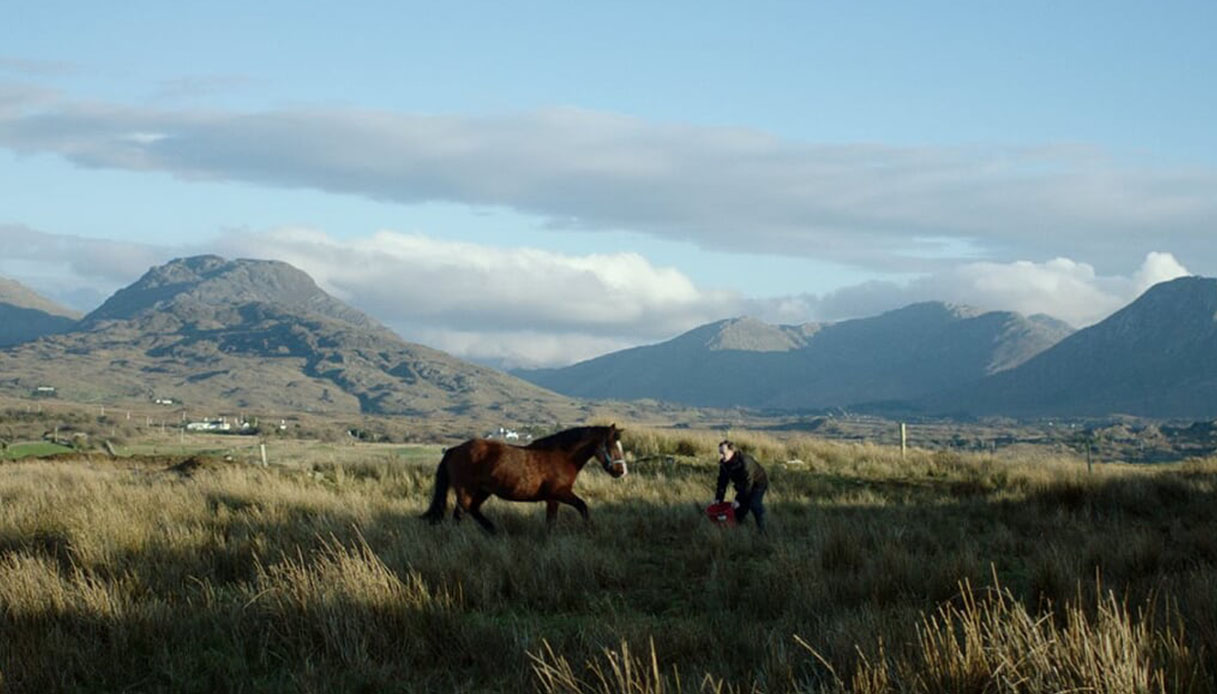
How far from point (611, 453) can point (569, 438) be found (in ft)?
1.94

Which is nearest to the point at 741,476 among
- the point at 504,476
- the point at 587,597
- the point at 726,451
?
the point at 726,451

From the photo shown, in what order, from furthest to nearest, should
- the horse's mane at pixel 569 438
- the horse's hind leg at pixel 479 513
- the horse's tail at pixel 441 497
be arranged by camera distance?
the horse's mane at pixel 569 438 < the horse's tail at pixel 441 497 < the horse's hind leg at pixel 479 513

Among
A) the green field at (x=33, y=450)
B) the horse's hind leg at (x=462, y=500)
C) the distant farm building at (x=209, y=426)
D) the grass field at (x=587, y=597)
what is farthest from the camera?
the distant farm building at (x=209, y=426)

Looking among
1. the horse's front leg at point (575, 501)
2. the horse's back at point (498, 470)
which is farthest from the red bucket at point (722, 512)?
the horse's back at point (498, 470)

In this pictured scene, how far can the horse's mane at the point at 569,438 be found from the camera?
15174 millimetres

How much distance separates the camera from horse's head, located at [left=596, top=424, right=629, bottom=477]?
49.1 feet

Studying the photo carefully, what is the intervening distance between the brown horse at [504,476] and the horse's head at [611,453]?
14mm

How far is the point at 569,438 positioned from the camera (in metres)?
15.3

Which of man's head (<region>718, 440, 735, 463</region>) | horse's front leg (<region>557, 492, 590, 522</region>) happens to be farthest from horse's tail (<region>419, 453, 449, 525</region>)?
man's head (<region>718, 440, 735, 463</region>)

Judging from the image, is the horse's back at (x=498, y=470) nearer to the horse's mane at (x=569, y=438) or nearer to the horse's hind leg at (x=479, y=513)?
the horse's hind leg at (x=479, y=513)

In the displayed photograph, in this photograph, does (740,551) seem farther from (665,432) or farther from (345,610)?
(665,432)

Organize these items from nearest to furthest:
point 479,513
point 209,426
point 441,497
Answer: point 479,513
point 441,497
point 209,426

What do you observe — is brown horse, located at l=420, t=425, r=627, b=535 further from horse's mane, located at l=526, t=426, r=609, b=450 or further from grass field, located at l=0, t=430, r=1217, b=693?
grass field, located at l=0, t=430, r=1217, b=693

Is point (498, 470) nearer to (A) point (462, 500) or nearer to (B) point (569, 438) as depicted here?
(A) point (462, 500)
